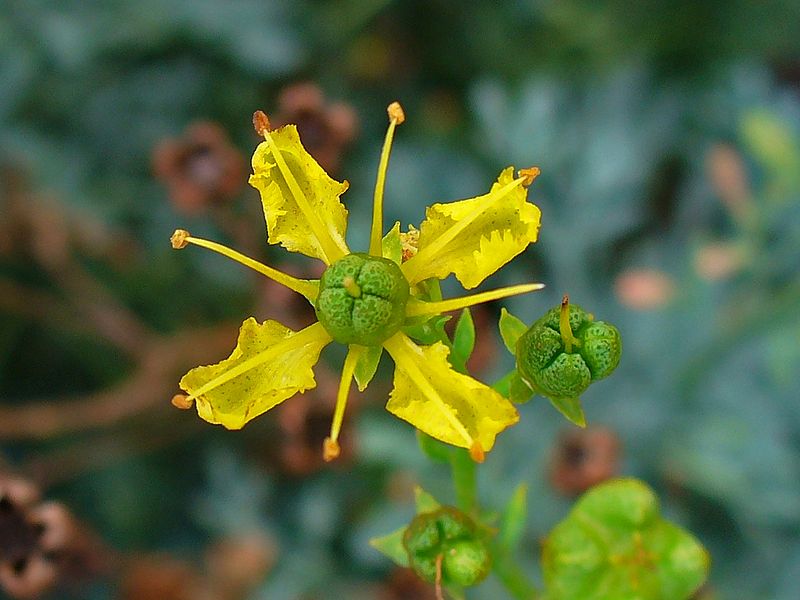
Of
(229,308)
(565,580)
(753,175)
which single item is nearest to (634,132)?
(753,175)

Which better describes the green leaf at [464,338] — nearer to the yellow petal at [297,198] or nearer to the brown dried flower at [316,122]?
the yellow petal at [297,198]

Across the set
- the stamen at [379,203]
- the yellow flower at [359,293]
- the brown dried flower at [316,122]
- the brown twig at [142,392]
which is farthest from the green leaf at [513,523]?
the brown twig at [142,392]

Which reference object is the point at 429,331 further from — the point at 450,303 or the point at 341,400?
the point at 341,400

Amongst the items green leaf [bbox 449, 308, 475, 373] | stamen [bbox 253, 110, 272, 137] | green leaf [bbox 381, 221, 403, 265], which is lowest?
green leaf [bbox 449, 308, 475, 373]

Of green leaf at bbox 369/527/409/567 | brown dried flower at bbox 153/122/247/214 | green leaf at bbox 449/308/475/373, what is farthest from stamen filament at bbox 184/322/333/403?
brown dried flower at bbox 153/122/247/214

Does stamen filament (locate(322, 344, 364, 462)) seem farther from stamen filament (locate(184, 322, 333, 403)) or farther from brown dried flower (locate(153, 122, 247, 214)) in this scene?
brown dried flower (locate(153, 122, 247, 214))

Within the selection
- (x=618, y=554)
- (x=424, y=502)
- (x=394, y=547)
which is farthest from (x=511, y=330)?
(x=618, y=554)
